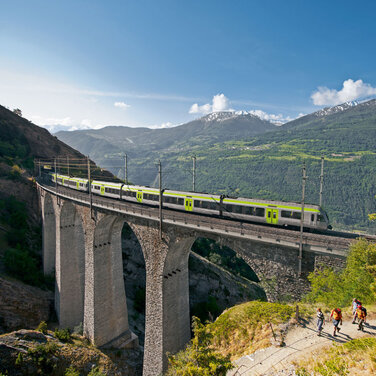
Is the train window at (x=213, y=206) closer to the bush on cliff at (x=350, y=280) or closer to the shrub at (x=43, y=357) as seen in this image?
the bush on cliff at (x=350, y=280)

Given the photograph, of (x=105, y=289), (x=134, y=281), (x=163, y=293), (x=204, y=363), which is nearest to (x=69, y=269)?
(x=105, y=289)

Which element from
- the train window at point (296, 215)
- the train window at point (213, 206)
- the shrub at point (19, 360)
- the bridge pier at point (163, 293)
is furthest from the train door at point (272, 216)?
the shrub at point (19, 360)

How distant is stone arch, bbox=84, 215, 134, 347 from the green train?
4.06 m

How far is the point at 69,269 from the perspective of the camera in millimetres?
32219

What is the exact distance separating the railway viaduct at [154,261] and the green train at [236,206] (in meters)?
1.34

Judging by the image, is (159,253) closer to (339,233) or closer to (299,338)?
(299,338)

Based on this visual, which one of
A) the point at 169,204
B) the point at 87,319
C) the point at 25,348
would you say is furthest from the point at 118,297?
the point at 169,204

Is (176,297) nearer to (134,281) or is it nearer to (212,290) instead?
(212,290)

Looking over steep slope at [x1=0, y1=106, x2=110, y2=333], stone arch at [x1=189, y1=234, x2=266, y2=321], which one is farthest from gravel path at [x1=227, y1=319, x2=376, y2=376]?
steep slope at [x1=0, y1=106, x2=110, y2=333]

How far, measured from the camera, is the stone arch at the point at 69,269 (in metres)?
31.3

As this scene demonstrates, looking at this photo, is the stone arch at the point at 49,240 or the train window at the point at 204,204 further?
the stone arch at the point at 49,240

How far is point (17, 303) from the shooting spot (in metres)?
27.6

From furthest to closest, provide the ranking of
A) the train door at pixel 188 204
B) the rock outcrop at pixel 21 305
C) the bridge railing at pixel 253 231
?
the rock outcrop at pixel 21 305 → the train door at pixel 188 204 → the bridge railing at pixel 253 231

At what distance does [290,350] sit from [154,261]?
38.7ft
